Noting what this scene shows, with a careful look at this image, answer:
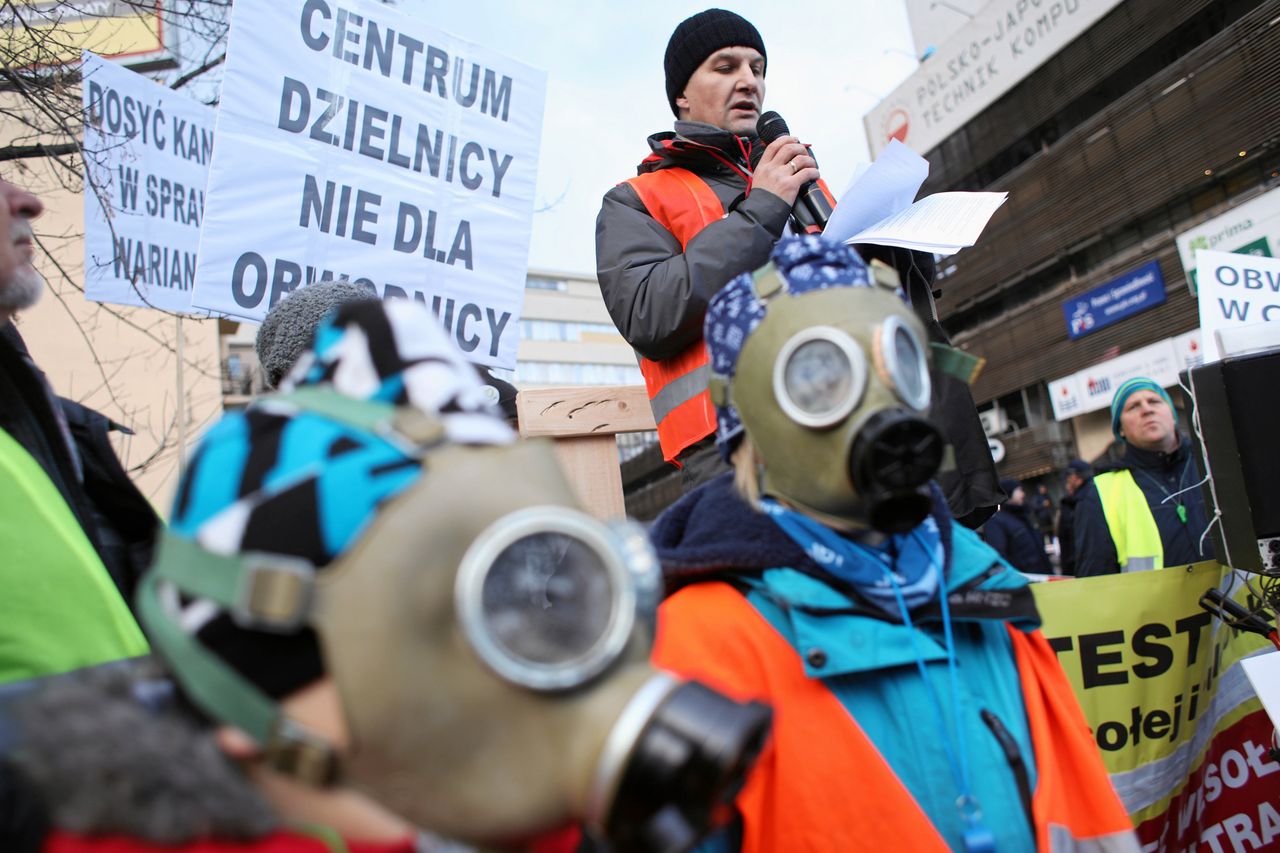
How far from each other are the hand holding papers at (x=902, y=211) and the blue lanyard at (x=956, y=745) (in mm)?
973

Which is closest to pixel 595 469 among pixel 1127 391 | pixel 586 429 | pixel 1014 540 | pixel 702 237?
pixel 586 429

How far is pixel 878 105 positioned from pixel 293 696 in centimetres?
4553

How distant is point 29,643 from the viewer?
1.54m

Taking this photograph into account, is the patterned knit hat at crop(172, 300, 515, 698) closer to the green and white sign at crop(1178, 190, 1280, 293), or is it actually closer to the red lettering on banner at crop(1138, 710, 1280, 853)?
the red lettering on banner at crop(1138, 710, 1280, 853)

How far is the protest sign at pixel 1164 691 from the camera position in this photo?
3.51m

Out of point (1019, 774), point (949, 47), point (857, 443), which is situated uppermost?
point (949, 47)

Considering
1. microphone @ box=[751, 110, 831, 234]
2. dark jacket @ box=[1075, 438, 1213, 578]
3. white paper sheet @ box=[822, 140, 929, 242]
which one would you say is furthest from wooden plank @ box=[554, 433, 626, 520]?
dark jacket @ box=[1075, 438, 1213, 578]

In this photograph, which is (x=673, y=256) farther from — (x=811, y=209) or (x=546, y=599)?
(x=546, y=599)

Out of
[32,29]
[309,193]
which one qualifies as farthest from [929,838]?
[32,29]

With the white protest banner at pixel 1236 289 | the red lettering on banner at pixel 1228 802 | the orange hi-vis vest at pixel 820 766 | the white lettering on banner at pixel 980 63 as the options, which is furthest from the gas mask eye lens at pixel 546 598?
the white lettering on banner at pixel 980 63

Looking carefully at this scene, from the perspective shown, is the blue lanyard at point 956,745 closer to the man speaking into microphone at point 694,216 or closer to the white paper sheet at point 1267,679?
the man speaking into microphone at point 694,216

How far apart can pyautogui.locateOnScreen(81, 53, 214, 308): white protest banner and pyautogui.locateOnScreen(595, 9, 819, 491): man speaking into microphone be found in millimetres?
2912

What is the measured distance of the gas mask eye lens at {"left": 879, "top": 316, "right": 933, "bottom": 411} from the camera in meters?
1.91

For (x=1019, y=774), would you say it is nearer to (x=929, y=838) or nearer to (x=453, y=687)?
(x=929, y=838)
